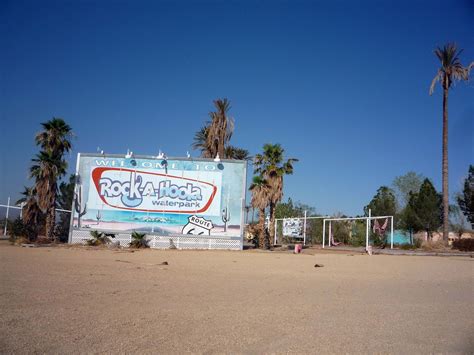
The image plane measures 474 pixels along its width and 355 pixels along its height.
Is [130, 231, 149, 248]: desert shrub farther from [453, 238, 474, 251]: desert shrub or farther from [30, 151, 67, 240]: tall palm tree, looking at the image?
[453, 238, 474, 251]: desert shrub

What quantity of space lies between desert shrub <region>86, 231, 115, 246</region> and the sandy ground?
17959mm

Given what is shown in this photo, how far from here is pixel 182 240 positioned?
100 ft

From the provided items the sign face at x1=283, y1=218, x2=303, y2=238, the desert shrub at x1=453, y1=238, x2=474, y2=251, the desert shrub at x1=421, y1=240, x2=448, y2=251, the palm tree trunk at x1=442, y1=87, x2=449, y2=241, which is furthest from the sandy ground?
the sign face at x1=283, y1=218, x2=303, y2=238

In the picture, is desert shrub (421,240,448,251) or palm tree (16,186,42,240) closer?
palm tree (16,186,42,240)

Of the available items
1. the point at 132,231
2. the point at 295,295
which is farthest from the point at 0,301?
the point at 132,231

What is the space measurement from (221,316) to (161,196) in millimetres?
24967

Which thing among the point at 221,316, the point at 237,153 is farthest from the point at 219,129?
the point at 221,316

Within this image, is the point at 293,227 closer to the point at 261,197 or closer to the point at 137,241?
the point at 261,197

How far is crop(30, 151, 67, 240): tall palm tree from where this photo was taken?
2941 centimetres

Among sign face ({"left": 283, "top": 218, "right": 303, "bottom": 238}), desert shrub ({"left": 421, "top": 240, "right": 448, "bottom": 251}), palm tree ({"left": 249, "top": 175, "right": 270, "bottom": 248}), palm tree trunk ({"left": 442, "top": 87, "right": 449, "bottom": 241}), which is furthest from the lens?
sign face ({"left": 283, "top": 218, "right": 303, "bottom": 238})

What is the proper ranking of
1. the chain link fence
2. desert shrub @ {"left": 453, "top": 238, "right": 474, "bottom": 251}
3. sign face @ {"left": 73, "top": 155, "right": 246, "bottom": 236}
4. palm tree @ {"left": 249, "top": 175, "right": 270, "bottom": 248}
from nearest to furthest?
the chain link fence, sign face @ {"left": 73, "top": 155, "right": 246, "bottom": 236}, palm tree @ {"left": 249, "top": 175, "right": 270, "bottom": 248}, desert shrub @ {"left": 453, "top": 238, "right": 474, "bottom": 251}

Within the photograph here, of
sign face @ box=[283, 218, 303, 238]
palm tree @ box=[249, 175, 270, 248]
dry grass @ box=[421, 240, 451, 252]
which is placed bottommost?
dry grass @ box=[421, 240, 451, 252]

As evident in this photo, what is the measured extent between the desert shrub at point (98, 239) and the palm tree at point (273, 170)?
451 inches

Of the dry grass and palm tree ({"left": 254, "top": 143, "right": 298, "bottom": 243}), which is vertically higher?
palm tree ({"left": 254, "top": 143, "right": 298, "bottom": 243})
